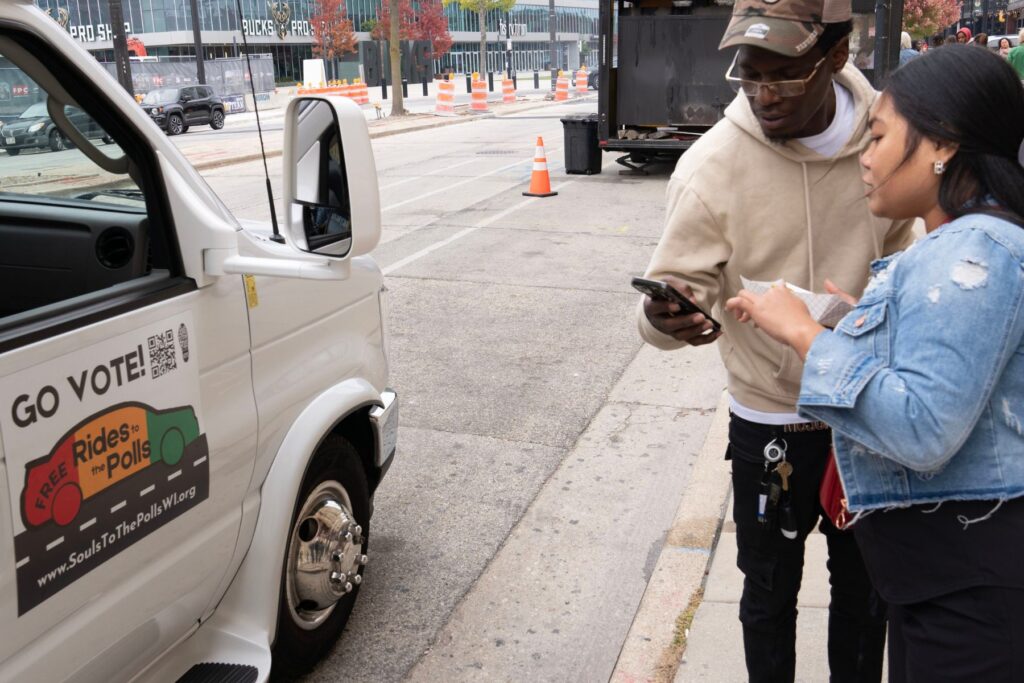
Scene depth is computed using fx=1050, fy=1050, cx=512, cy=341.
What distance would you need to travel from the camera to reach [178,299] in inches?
102

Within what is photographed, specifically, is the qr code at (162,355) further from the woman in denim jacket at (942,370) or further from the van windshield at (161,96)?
the van windshield at (161,96)

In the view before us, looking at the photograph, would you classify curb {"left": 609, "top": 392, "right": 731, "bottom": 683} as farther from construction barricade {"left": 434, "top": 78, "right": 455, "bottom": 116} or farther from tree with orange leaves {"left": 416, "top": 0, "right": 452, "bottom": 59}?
tree with orange leaves {"left": 416, "top": 0, "right": 452, "bottom": 59}

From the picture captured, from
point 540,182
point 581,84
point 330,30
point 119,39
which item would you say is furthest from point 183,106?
point 330,30

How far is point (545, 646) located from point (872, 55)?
1261cm

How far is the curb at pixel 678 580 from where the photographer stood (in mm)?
3607

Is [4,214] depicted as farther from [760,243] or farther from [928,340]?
[928,340]

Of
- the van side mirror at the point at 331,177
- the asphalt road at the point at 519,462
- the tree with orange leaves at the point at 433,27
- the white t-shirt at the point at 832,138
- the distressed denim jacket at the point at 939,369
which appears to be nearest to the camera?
the distressed denim jacket at the point at 939,369

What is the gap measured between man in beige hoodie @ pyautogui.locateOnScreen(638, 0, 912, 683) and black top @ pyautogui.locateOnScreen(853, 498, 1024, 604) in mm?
515

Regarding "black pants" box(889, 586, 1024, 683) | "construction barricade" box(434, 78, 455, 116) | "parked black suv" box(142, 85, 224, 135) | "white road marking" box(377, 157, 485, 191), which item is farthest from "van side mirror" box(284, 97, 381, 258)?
"construction barricade" box(434, 78, 455, 116)

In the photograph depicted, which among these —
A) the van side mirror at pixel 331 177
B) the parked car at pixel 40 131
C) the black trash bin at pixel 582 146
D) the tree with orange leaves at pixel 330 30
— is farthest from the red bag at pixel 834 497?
the tree with orange leaves at pixel 330 30

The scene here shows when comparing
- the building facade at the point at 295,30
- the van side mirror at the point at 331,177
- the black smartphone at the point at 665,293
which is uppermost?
the building facade at the point at 295,30

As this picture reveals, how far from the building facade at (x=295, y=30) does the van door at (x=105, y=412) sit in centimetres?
62

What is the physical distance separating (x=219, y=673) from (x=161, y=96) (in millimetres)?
31036

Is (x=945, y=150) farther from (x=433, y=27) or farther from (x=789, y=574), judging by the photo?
(x=433, y=27)
